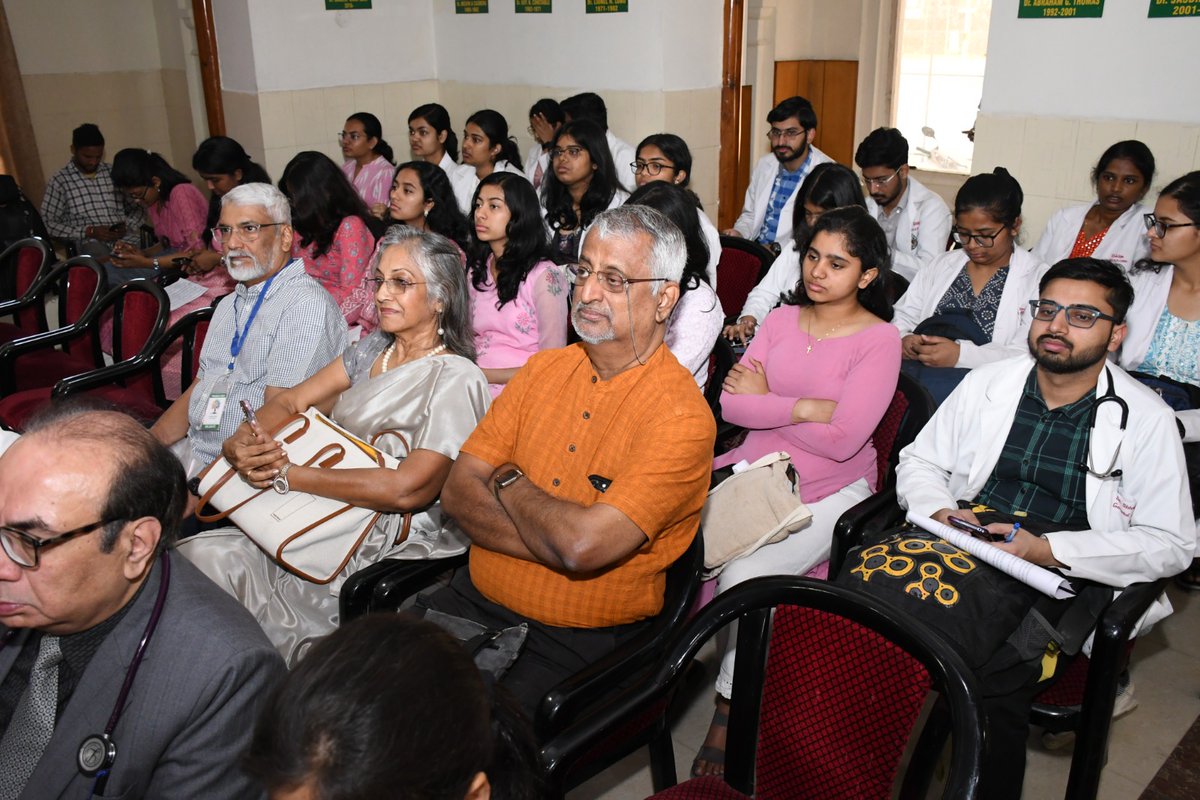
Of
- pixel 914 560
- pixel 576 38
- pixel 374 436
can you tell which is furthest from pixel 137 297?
pixel 576 38

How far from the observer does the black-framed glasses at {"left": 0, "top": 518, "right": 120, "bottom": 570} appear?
1.49 metres

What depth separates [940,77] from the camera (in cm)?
750

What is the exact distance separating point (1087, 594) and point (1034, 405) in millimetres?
483

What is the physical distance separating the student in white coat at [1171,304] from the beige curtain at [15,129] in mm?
7438

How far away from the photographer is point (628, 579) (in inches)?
79.8

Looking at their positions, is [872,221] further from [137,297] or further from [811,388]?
[137,297]

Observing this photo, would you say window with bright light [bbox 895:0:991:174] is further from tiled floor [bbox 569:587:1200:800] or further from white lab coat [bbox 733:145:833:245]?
tiled floor [bbox 569:587:1200:800]

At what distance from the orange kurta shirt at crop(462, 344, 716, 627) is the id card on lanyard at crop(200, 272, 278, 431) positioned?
116 cm

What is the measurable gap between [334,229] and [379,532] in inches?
85.7

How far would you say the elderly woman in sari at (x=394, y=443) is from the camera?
2.38 m

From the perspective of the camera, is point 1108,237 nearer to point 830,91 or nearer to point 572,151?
point 572,151

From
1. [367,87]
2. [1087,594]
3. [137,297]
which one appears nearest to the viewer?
[1087,594]

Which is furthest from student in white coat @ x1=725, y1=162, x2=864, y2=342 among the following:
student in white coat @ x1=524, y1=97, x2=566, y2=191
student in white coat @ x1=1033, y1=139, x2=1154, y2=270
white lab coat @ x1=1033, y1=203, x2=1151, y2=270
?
student in white coat @ x1=524, y1=97, x2=566, y2=191

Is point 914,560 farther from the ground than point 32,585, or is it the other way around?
point 32,585
